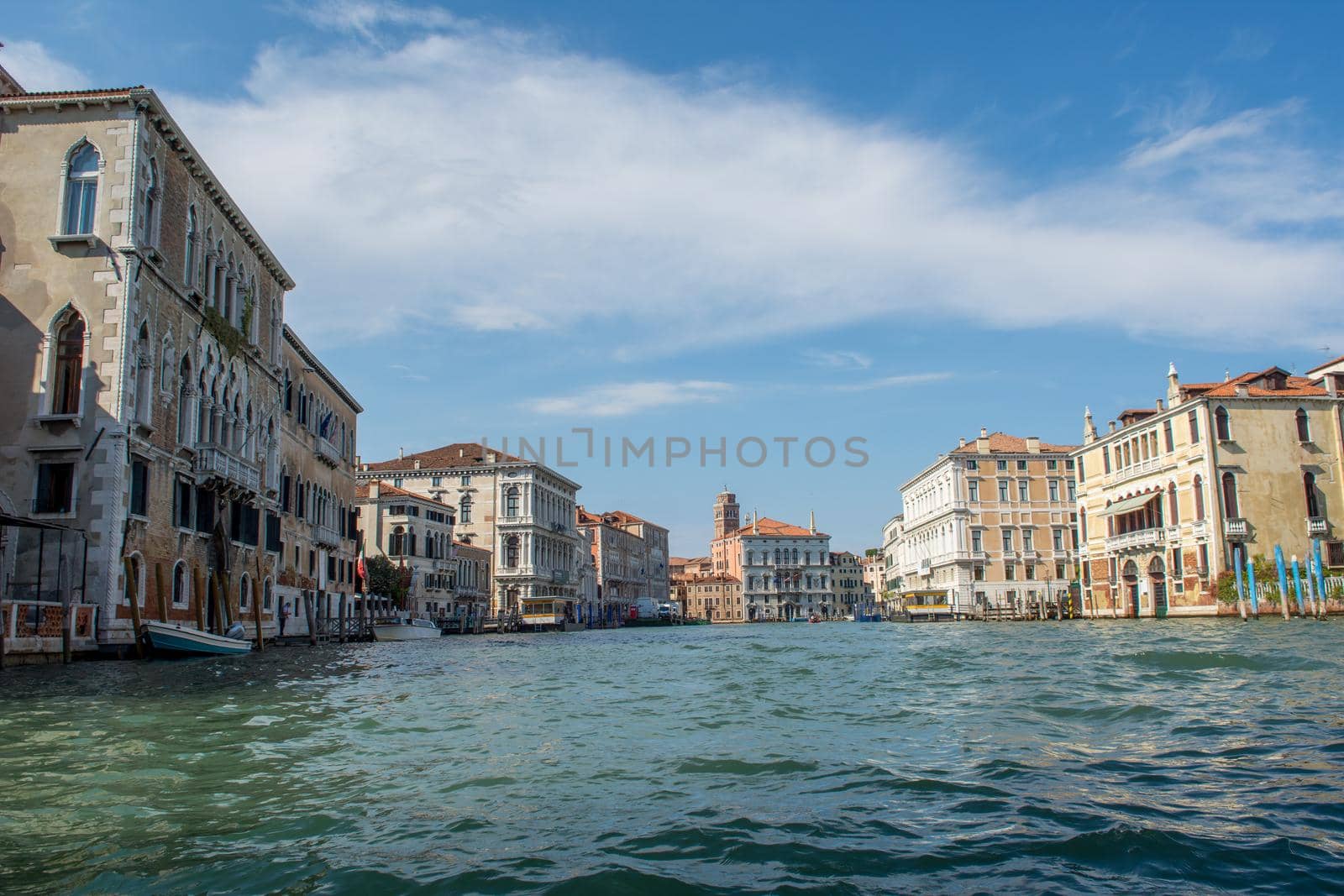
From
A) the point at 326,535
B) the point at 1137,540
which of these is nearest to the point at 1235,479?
the point at 1137,540

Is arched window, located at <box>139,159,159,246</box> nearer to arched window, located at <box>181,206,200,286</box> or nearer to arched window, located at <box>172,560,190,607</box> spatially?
arched window, located at <box>181,206,200,286</box>

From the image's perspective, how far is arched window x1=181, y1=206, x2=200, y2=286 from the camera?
67.7ft

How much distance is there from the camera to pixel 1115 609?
39406mm

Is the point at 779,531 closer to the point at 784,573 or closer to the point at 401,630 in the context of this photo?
the point at 784,573

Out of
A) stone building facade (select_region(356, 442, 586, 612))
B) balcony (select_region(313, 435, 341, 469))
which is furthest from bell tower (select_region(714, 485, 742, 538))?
balcony (select_region(313, 435, 341, 469))

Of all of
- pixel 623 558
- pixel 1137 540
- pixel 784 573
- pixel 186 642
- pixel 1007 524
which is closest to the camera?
pixel 186 642

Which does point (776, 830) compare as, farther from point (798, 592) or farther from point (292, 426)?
point (798, 592)

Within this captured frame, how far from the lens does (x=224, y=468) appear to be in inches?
858

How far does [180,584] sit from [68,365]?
192 inches

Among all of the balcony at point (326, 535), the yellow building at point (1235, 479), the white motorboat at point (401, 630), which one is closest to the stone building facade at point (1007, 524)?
the yellow building at point (1235, 479)

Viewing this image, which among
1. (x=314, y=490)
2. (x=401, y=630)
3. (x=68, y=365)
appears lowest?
(x=401, y=630)

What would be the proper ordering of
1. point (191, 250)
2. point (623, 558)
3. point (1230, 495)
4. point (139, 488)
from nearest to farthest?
point (139, 488) → point (191, 250) → point (1230, 495) → point (623, 558)

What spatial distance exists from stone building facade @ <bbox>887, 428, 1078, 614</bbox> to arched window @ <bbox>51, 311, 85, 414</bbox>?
47813 millimetres

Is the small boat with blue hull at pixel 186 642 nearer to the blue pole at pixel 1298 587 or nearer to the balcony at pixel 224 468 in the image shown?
the balcony at pixel 224 468
